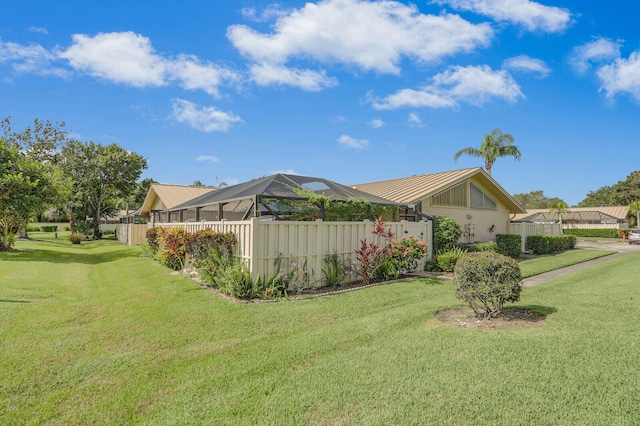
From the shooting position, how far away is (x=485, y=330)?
4.69 metres

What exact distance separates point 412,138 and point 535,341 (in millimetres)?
15184

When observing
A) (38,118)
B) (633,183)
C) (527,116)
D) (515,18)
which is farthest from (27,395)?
(633,183)

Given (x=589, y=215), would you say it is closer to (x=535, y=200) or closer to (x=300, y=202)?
(x=535, y=200)

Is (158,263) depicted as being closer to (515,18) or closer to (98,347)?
(98,347)

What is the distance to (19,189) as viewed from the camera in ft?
51.2

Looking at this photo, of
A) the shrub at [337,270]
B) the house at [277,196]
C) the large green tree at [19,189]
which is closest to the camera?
the shrub at [337,270]

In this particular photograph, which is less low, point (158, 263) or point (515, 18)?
point (515, 18)

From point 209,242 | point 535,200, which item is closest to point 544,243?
point 209,242

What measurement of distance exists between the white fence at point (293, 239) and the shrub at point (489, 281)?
11.7ft

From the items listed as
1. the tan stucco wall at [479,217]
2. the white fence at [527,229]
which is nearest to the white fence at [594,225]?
the white fence at [527,229]

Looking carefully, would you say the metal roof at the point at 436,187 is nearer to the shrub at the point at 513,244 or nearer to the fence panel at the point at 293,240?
the shrub at the point at 513,244

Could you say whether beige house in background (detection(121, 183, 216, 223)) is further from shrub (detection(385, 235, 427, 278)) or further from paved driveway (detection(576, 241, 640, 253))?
paved driveway (detection(576, 241, 640, 253))

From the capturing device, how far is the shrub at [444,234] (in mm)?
11961

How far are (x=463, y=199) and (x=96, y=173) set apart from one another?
97.6 feet
